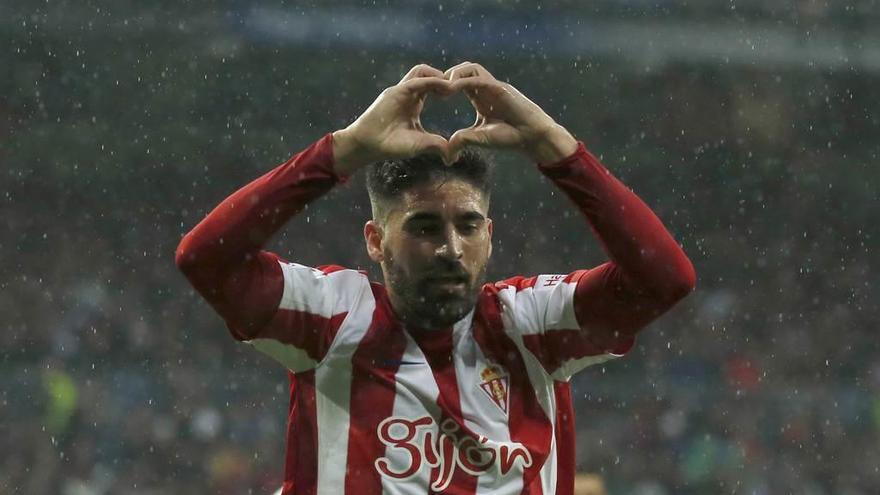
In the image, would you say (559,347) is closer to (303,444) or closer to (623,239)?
(623,239)

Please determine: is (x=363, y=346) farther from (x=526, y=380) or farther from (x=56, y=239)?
(x=56, y=239)

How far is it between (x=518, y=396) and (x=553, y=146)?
1.43ft

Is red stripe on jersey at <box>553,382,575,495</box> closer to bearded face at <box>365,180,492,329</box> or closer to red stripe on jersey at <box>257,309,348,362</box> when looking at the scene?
bearded face at <box>365,180,492,329</box>

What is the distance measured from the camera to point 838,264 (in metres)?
9.64

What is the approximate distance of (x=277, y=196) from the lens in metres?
2.33

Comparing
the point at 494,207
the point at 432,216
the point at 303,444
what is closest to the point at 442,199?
the point at 432,216

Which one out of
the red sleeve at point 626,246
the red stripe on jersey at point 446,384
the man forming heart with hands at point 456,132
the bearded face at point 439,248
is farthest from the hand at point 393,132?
the red stripe on jersey at point 446,384

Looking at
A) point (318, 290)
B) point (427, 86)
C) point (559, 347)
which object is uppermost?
point (427, 86)

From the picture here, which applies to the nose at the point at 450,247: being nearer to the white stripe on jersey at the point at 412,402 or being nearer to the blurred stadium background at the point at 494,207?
the white stripe on jersey at the point at 412,402

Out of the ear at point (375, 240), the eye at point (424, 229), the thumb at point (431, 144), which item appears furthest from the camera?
the ear at point (375, 240)

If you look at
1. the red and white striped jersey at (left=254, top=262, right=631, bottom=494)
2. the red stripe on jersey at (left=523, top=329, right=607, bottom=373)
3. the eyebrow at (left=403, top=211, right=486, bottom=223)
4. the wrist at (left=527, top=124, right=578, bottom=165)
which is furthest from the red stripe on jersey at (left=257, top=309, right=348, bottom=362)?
the wrist at (left=527, top=124, right=578, bottom=165)

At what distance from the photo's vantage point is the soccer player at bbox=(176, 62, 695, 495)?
91.2 inches

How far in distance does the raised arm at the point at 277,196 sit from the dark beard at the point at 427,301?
0.21 m

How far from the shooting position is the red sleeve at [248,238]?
2299 millimetres
